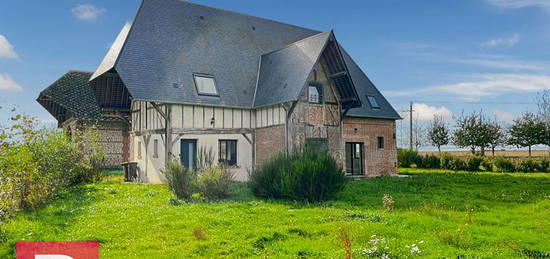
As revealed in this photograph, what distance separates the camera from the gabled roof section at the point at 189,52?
15.8 m

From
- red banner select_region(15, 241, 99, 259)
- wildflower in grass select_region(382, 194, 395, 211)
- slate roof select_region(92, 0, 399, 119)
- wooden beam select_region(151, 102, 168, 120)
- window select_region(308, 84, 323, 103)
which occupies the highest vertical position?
slate roof select_region(92, 0, 399, 119)

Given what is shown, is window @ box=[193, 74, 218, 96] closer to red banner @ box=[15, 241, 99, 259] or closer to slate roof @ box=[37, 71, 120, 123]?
slate roof @ box=[37, 71, 120, 123]

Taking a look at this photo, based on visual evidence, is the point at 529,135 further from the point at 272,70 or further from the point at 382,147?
the point at 272,70

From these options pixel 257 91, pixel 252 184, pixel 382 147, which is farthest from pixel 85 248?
pixel 382 147

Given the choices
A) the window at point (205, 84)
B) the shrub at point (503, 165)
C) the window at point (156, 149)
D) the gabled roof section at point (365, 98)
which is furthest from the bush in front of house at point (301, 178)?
the shrub at point (503, 165)

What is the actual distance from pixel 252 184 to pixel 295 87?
519 centimetres

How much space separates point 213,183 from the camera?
1115 cm

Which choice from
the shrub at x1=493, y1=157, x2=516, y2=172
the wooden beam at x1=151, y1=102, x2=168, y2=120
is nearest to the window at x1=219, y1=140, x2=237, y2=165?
the wooden beam at x1=151, y1=102, x2=168, y2=120

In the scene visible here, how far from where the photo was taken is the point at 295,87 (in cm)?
1577

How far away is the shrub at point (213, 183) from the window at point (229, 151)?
576 cm

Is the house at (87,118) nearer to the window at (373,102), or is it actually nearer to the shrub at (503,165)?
the window at (373,102)

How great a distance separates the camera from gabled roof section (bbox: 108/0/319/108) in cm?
1576

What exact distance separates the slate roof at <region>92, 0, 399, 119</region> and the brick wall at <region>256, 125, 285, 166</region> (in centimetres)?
117

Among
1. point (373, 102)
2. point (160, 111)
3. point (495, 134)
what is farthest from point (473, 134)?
point (160, 111)
